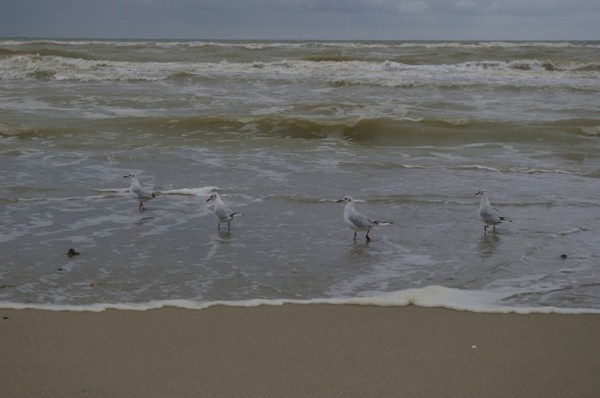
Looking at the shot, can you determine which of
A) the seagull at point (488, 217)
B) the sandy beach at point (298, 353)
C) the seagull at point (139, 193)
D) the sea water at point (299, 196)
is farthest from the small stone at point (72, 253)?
the seagull at point (488, 217)

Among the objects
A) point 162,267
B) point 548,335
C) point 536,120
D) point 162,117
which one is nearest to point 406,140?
point 536,120

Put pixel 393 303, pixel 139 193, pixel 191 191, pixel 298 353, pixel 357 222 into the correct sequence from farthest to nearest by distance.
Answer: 1. pixel 191 191
2. pixel 139 193
3. pixel 357 222
4. pixel 393 303
5. pixel 298 353

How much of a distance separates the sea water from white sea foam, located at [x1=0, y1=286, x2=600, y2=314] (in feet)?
0.09

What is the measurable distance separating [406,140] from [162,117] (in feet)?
17.0

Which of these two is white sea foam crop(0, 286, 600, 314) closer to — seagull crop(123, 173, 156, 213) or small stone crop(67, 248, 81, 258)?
small stone crop(67, 248, 81, 258)

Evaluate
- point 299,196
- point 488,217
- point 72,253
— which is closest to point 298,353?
point 72,253

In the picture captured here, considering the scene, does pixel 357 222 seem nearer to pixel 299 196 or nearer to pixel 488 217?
pixel 488 217

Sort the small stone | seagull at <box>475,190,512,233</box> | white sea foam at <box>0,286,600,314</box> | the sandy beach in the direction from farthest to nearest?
seagull at <box>475,190,512,233</box>
the small stone
white sea foam at <box>0,286,600,314</box>
the sandy beach

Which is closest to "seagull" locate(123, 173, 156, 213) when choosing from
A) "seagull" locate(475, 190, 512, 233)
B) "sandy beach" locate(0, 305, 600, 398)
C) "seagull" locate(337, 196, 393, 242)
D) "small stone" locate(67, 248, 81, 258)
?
"small stone" locate(67, 248, 81, 258)

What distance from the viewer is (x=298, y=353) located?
12.9 ft

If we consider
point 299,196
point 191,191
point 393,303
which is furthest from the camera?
point 191,191

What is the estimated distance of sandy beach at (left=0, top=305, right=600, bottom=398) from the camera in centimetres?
350

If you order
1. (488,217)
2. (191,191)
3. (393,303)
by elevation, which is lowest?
(191,191)

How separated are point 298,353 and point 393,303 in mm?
1084
